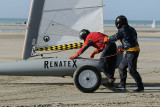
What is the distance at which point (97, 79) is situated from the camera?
778 cm

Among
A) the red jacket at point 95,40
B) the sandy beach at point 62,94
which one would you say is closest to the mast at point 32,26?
the sandy beach at point 62,94

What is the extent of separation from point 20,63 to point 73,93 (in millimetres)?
1689

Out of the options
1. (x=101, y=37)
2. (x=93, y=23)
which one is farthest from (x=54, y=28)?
(x=101, y=37)

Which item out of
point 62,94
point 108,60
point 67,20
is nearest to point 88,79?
point 62,94

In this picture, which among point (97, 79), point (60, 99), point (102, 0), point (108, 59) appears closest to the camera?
point (60, 99)

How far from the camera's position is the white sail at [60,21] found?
933cm

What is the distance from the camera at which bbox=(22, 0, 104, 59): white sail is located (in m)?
9.33

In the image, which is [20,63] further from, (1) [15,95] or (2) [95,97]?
(2) [95,97]

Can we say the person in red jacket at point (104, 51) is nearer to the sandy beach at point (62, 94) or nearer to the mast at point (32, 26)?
the sandy beach at point (62, 94)

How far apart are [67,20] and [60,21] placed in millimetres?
202

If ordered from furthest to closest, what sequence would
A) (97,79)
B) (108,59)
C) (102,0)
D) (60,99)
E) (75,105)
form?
1. (102,0)
2. (108,59)
3. (97,79)
4. (60,99)
5. (75,105)

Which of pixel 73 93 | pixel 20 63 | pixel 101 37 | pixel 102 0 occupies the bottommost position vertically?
pixel 73 93

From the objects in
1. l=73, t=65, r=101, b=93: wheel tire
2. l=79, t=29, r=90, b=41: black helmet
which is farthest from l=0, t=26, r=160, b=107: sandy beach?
l=79, t=29, r=90, b=41: black helmet

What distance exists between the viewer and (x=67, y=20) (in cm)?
970
